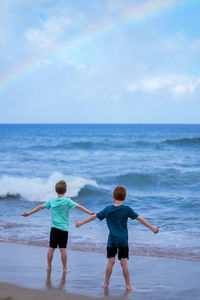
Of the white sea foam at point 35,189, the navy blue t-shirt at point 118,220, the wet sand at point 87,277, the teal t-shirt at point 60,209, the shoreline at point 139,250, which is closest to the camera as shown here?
the wet sand at point 87,277

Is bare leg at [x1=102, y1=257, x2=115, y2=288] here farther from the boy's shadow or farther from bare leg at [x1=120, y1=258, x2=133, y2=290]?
the boy's shadow

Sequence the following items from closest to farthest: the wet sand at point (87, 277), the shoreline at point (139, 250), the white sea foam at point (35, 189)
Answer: the wet sand at point (87, 277) < the shoreline at point (139, 250) < the white sea foam at point (35, 189)

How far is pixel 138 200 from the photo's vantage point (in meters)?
12.5

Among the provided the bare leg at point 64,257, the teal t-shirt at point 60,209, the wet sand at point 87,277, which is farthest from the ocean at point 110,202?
the teal t-shirt at point 60,209

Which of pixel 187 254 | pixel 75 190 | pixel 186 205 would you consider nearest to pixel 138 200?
pixel 186 205

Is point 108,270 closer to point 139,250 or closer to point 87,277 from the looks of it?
point 87,277

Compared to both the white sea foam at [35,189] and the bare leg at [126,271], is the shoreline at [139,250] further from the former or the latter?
the white sea foam at [35,189]

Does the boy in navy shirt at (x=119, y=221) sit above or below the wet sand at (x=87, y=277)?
above

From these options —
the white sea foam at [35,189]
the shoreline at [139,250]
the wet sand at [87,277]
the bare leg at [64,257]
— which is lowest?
→ the white sea foam at [35,189]

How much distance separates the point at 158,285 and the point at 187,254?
1.99 meters

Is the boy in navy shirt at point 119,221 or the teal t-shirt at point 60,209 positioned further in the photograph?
the teal t-shirt at point 60,209

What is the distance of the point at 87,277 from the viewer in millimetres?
5094

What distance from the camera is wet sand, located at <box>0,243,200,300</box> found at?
4.39 m

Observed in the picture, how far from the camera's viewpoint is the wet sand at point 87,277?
173 inches
